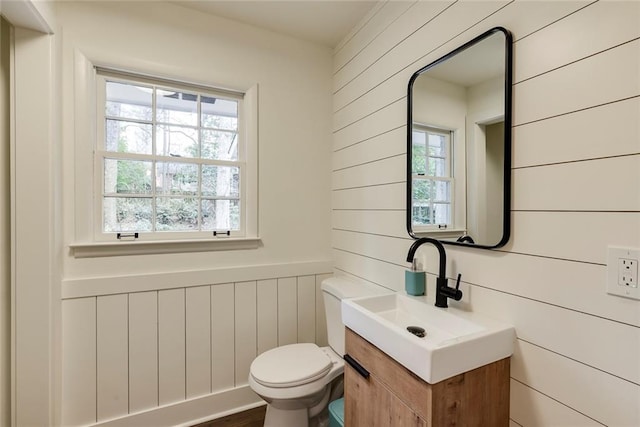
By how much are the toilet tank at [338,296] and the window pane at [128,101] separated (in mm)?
1502

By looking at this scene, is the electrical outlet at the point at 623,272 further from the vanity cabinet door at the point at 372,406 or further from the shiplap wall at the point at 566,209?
the vanity cabinet door at the point at 372,406

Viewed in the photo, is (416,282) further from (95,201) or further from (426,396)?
(95,201)

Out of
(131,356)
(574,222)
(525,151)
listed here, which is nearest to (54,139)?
(131,356)

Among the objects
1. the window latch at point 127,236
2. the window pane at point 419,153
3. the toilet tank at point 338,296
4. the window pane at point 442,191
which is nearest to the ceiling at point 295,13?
the window pane at point 419,153

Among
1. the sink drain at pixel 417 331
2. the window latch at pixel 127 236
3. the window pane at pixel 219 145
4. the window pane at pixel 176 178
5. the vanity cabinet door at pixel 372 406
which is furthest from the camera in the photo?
the window pane at pixel 219 145

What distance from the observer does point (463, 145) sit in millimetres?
1281

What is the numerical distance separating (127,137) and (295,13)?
1.23m

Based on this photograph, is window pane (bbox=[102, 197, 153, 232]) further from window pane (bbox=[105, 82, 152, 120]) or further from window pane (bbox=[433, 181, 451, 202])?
window pane (bbox=[433, 181, 451, 202])

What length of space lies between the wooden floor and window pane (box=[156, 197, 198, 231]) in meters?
1.18

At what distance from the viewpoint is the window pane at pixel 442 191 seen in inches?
53.2

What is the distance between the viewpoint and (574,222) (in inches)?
34.8

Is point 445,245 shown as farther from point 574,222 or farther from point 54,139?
point 54,139

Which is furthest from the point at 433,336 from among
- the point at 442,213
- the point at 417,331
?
the point at 442,213

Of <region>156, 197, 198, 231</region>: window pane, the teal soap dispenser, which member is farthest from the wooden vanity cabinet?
<region>156, 197, 198, 231</region>: window pane
